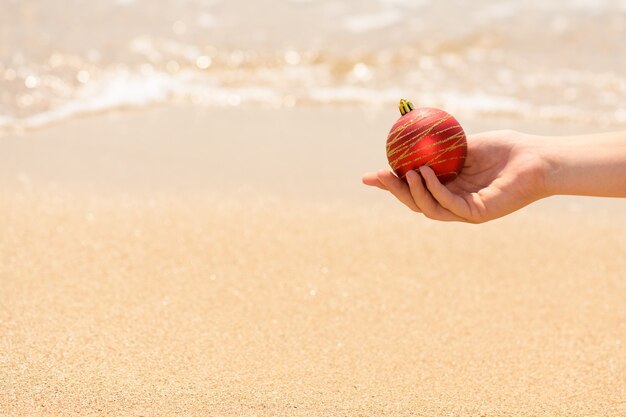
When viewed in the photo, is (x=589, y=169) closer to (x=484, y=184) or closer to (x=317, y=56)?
(x=484, y=184)

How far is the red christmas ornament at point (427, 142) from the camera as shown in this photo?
8.24 ft

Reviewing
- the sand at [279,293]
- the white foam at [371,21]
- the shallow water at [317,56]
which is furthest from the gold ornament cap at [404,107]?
the white foam at [371,21]

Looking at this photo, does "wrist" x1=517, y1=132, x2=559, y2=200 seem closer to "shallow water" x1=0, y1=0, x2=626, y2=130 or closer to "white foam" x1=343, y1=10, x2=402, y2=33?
"shallow water" x1=0, y1=0, x2=626, y2=130

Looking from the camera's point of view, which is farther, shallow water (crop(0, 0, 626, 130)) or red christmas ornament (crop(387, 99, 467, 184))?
shallow water (crop(0, 0, 626, 130))

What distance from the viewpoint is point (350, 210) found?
12.8 feet

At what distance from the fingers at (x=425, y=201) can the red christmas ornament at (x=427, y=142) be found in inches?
2.4

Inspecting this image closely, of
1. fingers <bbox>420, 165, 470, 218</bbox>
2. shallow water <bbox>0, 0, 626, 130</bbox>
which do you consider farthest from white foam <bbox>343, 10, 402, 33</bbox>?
fingers <bbox>420, 165, 470, 218</bbox>

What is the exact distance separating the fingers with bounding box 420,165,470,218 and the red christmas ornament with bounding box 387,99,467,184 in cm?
5

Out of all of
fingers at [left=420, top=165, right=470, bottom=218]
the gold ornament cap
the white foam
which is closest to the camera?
fingers at [left=420, top=165, right=470, bottom=218]

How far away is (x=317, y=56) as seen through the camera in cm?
643

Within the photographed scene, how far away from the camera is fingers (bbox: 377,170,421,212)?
8.39 ft

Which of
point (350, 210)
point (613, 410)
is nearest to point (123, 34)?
point (350, 210)

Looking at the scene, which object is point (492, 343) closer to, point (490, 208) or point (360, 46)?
point (490, 208)

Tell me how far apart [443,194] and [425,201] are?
0.07m
